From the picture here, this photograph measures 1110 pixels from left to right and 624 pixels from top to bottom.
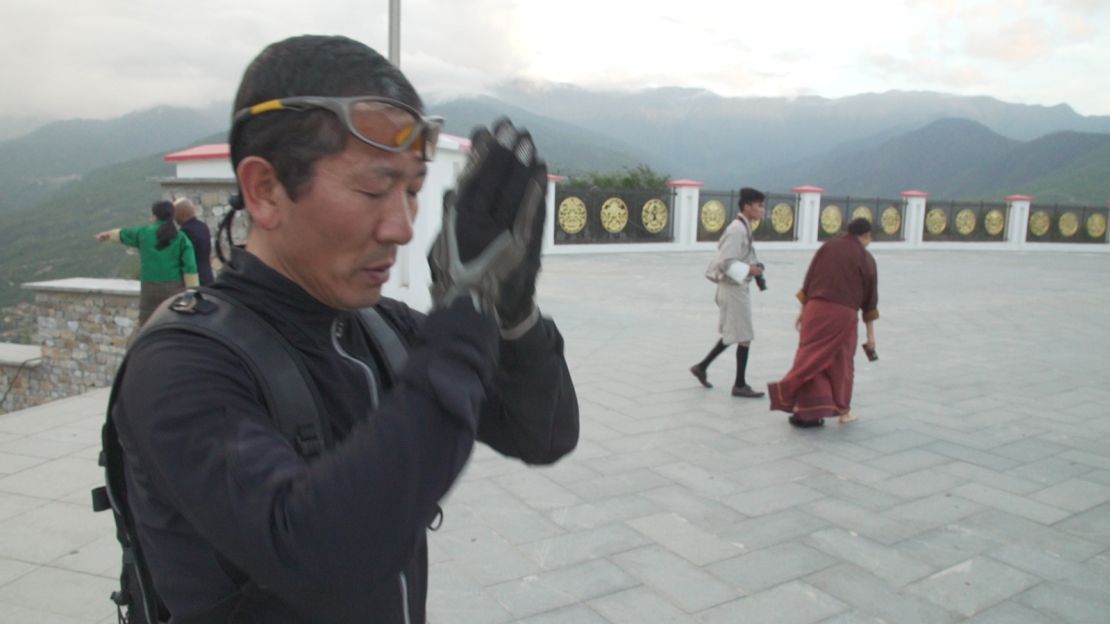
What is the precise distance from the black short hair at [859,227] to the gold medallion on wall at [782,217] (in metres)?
19.0

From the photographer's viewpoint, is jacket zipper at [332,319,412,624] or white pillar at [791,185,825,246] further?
white pillar at [791,185,825,246]

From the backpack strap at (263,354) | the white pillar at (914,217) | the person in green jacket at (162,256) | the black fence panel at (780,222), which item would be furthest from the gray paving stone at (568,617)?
the white pillar at (914,217)

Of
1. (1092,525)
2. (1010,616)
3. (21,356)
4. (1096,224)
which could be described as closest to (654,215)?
(21,356)

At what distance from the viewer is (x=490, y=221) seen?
93 cm

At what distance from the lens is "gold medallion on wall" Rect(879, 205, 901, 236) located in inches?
981

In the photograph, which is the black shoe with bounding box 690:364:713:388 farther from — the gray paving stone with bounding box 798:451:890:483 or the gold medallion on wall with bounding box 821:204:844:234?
the gold medallion on wall with bounding box 821:204:844:234

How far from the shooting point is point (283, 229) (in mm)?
1049

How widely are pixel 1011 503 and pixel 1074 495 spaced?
49 cm

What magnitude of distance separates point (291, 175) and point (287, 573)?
1.63ft

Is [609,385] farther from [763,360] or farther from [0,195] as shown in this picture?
[0,195]

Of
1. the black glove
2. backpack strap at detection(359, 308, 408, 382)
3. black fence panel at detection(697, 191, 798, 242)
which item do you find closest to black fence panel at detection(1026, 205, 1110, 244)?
black fence panel at detection(697, 191, 798, 242)

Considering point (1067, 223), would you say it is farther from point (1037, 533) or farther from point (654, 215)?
point (1037, 533)

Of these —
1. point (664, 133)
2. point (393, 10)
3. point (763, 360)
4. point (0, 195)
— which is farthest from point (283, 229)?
point (664, 133)

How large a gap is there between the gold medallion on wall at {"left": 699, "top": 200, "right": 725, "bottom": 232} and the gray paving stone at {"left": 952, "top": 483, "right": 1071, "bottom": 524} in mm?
18535
